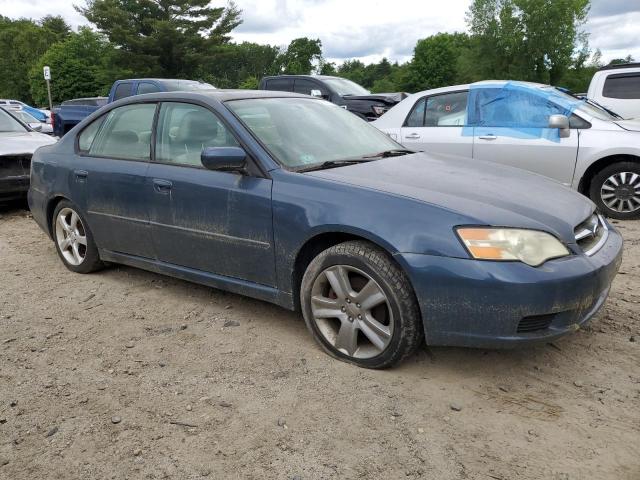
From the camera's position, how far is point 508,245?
280cm

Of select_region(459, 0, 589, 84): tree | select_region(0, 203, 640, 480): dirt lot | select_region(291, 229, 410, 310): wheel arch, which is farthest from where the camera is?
select_region(459, 0, 589, 84): tree

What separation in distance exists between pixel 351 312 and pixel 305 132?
133cm

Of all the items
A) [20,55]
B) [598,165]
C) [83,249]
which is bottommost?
[83,249]

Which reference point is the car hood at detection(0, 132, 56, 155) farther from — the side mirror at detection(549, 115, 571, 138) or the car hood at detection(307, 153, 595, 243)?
the side mirror at detection(549, 115, 571, 138)

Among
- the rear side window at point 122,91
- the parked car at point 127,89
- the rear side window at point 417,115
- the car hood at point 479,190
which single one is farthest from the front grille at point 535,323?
the rear side window at point 122,91

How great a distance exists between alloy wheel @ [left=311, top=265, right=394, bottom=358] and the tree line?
4568 centimetres

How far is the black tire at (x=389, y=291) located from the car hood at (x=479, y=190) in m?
0.35

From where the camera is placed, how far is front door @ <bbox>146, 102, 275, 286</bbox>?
3.50 metres

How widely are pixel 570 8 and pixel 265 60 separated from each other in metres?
62.1

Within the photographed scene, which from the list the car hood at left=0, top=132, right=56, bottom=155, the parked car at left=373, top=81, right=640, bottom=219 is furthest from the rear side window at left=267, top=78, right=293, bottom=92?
the parked car at left=373, top=81, right=640, bottom=219

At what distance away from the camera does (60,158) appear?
192 inches

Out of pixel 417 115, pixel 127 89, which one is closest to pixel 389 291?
pixel 417 115

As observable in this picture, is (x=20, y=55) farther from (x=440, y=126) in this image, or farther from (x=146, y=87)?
(x=440, y=126)

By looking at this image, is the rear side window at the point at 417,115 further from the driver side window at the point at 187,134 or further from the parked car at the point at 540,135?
the driver side window at the point at 187,134
